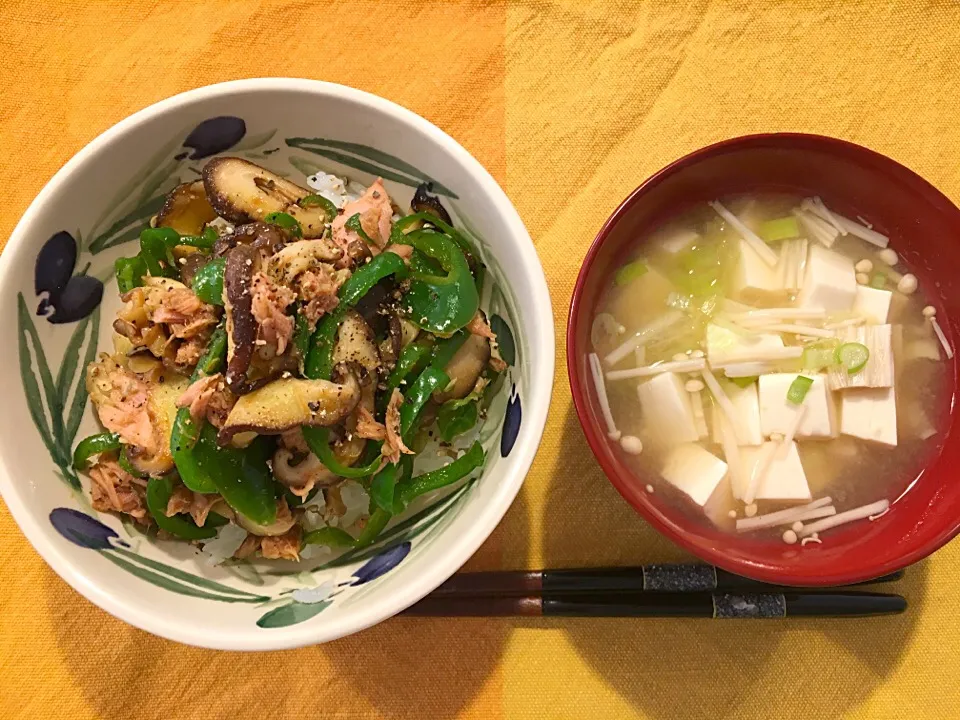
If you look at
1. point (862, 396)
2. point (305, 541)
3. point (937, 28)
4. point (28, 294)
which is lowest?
point (862, 396)

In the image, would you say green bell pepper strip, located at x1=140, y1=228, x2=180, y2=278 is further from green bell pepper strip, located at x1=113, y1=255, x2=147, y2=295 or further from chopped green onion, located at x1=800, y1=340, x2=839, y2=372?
chopped green onion, located at x1=800, y1=340, x2=839, y2=372

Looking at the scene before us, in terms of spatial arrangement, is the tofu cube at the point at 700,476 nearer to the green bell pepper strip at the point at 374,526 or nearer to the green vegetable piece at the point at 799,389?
A: the green vegetable piece at the point at 799,389

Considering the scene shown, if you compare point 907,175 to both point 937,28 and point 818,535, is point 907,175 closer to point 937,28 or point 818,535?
point 937,28

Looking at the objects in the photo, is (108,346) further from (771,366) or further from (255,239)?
(771,366)

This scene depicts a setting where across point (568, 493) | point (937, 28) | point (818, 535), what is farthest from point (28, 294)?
point (937, 28)

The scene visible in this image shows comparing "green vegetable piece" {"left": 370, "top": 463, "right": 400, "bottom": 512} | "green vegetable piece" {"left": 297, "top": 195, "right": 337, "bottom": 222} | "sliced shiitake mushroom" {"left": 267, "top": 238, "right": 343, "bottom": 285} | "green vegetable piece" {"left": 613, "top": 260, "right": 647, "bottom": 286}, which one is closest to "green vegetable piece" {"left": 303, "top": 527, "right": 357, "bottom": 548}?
"green vegetable piece" {"left": 370, "top": 463, "right": 400, "bottom": 512}

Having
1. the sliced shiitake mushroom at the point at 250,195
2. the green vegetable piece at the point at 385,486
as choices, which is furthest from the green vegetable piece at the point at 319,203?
the green vegetable piece at the point at 385,486
